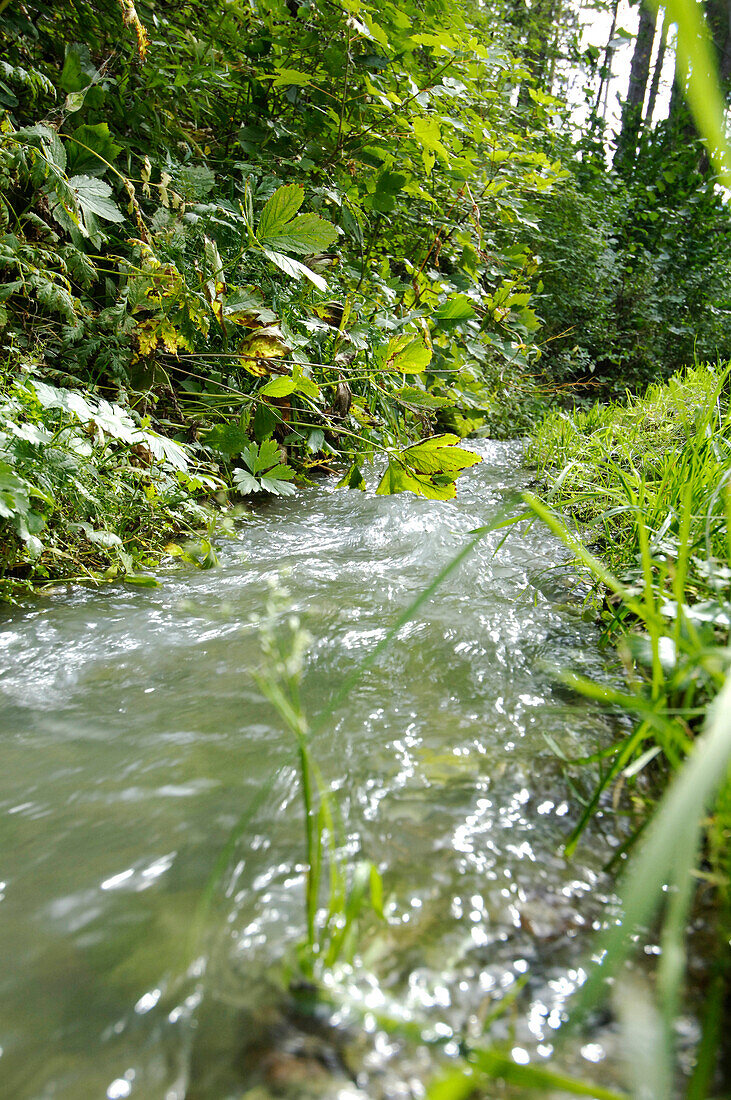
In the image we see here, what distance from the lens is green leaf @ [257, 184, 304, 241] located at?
181 cm

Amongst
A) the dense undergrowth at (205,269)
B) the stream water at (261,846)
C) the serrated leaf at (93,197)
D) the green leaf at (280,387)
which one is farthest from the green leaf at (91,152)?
the stream water at (261,846)

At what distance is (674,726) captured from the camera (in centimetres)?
63

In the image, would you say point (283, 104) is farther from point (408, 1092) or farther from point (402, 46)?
point (408, 1092)

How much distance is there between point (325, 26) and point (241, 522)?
2.19 m

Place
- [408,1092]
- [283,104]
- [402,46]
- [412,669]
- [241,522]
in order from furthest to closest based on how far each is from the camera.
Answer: [283,104] < [402,46] < [241,522] < [412,669] < [408,1092]

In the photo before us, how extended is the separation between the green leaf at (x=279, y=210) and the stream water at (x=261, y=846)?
3.70ft

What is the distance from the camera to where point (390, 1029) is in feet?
1.79

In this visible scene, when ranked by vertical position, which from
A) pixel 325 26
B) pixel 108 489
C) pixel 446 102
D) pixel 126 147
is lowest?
pixel 108 489

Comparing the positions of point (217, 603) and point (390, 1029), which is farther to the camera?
point (217, 603)

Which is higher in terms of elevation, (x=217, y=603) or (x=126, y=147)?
(x=126, y=147)

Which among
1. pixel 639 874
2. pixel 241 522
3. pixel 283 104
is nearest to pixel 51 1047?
pixel 639 874

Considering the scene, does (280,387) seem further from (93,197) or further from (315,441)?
(93,197)

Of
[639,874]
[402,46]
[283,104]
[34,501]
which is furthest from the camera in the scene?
[283,104]

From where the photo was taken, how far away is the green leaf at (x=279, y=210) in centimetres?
181
